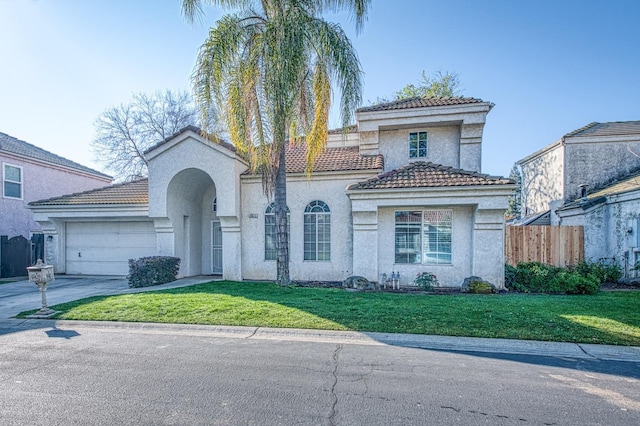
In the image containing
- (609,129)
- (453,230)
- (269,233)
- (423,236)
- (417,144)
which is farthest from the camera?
(609,129)

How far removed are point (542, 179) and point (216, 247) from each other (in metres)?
20.2

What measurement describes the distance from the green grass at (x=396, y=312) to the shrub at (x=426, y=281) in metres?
1.41

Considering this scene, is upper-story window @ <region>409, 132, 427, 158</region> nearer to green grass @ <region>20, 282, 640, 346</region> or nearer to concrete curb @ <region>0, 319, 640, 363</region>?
green grass @ <region>20, 282, 640, 346</region>

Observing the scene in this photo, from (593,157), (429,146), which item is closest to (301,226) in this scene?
(429,146)

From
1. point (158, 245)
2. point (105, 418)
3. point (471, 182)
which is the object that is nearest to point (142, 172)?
point (158, 245)

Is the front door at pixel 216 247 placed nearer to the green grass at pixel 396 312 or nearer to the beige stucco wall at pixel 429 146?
the green grass at pixel 396 312

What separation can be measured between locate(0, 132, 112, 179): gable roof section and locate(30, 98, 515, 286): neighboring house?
5.65 meters

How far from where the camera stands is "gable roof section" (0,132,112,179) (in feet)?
61.1

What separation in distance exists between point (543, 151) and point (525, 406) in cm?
2148

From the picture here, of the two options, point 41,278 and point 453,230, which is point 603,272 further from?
point 41,278

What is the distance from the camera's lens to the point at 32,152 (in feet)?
65.8

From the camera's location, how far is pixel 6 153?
17750 mm

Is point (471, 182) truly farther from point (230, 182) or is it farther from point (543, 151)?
point (543, 151)

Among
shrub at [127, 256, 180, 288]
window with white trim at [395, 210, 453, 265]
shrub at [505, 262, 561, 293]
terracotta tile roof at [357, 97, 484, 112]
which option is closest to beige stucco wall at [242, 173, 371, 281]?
window with white trim at [395, 210, 453, 265]
